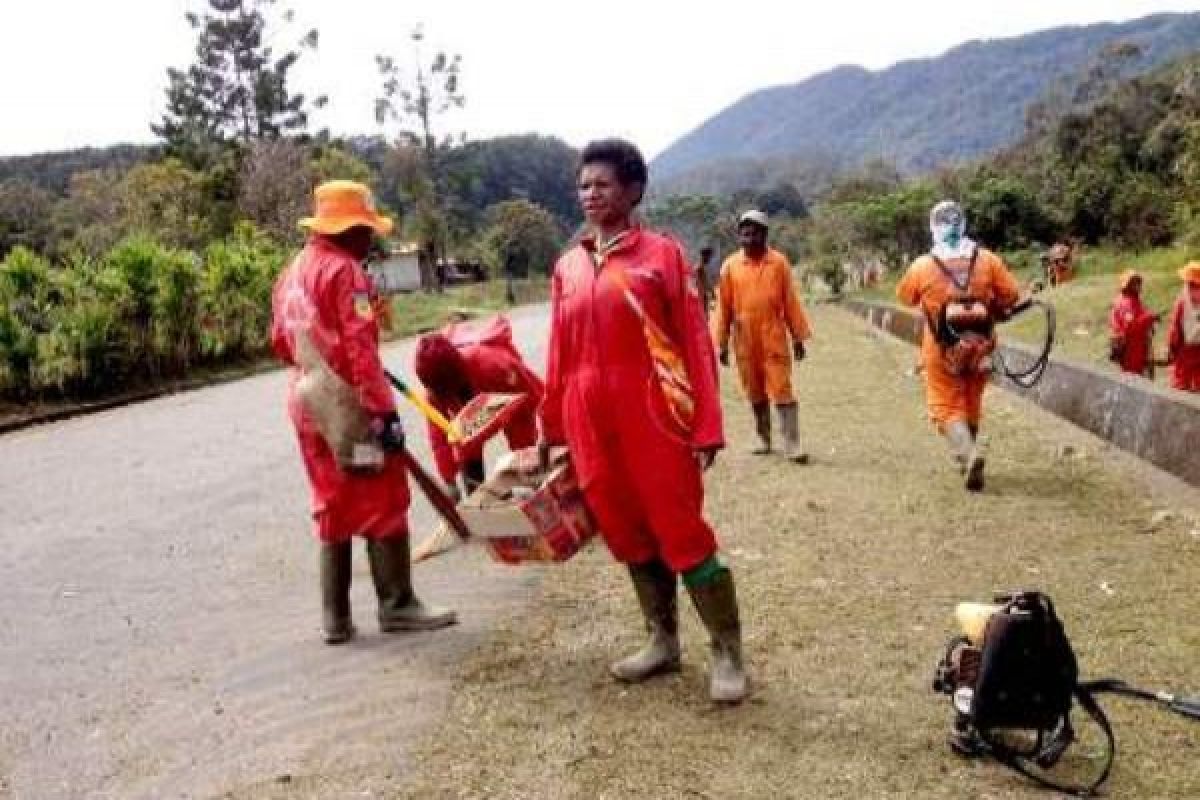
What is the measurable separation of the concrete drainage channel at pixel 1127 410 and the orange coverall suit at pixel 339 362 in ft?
15.8

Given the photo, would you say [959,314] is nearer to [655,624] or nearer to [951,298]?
[951,298]

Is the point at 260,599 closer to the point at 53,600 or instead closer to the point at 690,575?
the point at 53,600

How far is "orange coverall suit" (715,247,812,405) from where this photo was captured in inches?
377

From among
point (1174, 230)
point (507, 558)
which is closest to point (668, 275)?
point (507, 558)

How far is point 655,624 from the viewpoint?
477 centimetres

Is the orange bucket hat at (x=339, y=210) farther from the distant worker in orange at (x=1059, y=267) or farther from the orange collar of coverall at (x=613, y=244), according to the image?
the distant worker in orange at (x=1059, y=267)

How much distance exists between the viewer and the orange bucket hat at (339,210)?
206 inches

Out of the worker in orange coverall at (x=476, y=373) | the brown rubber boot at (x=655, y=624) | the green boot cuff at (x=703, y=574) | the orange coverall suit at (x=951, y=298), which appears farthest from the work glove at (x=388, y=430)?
the orange coverall suit at (x=951, y=298)

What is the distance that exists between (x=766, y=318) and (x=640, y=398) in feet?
17.9

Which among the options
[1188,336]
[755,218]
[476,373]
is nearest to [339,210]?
[476,373]

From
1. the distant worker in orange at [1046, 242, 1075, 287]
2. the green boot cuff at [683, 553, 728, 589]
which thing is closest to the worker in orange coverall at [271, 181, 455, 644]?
the green boot cuff at [683, 553, 728, 589]

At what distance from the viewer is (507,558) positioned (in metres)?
4.77

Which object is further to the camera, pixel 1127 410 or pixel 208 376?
pixel 208 376

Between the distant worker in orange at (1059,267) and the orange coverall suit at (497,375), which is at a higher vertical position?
the orange coverall suit at (497,375)
